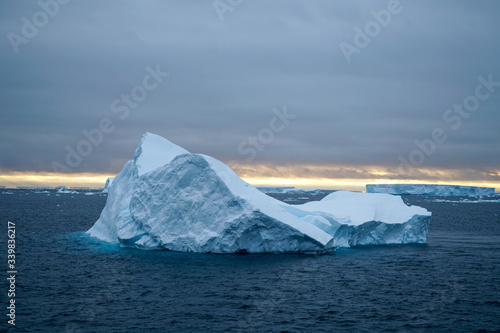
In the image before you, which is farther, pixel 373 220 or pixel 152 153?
pixel 152 153

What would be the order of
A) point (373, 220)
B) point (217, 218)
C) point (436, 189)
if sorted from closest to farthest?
point (217, 218), point (373, 220), point (436, 189)

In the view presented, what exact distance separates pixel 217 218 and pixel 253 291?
785cm

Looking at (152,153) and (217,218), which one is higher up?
(152,153)

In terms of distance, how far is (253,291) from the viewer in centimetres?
1895

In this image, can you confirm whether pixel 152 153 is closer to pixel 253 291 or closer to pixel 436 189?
pixel 253 291

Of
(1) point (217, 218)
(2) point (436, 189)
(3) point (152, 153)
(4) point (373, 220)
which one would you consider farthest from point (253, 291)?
(2) point (436, 189)

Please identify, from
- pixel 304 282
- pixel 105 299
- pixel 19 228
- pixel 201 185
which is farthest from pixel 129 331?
pixel 19 228

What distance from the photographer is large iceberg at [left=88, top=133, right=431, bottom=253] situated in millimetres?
25875

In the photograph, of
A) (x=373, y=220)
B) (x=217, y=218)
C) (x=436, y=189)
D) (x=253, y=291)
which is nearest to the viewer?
(x=253, y=291)

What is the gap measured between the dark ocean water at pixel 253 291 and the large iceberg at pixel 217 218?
855 millimetres

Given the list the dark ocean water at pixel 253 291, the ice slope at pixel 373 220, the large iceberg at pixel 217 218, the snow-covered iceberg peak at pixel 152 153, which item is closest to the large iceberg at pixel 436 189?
the ice slope at pixel 373 220

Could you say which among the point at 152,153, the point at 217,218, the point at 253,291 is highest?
the point at 152,153

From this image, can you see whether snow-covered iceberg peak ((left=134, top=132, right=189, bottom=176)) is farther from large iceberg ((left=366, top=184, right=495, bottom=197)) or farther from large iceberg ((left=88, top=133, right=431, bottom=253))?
large iceberg ((left=366, top=184, right=495, bottom=197))

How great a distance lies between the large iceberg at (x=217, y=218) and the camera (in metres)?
25.9
